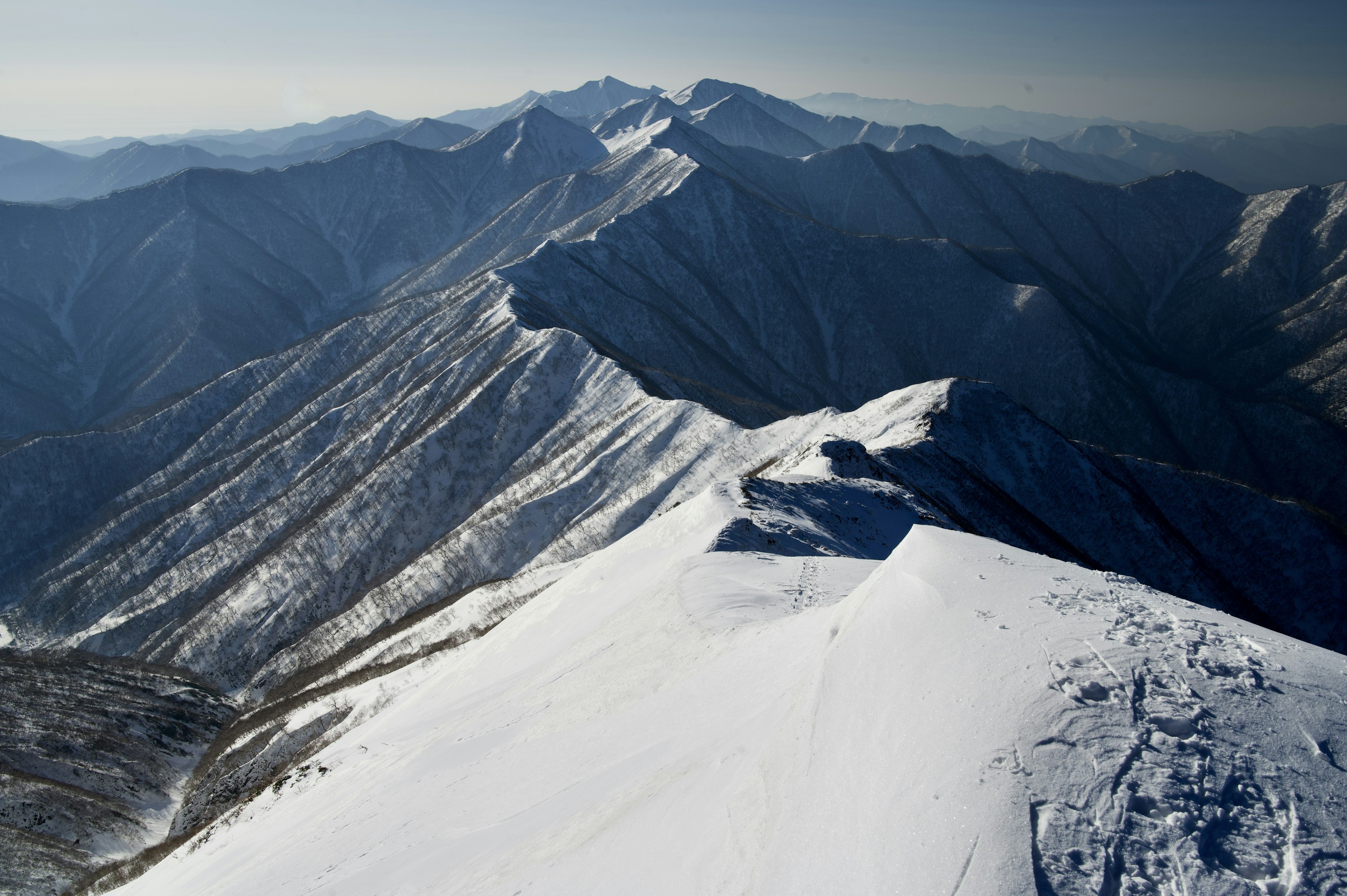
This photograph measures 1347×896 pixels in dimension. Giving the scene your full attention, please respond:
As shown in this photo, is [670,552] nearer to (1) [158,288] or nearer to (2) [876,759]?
(2) [876,759]

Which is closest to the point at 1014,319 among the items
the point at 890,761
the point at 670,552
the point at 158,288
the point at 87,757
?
the point at 670,552

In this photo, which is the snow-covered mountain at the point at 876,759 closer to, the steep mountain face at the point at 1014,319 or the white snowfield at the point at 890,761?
the white snowfield at the point at 890,761

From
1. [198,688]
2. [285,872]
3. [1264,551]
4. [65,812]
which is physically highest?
[285,872]

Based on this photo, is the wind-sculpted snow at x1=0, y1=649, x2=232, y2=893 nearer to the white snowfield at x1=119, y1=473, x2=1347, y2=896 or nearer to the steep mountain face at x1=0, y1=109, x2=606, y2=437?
the white snowfield at x1=119, y1=473, x2=1347, y2=896

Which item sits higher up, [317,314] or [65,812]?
[317,314]

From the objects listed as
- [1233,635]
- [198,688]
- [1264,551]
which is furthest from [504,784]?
[1264,551]

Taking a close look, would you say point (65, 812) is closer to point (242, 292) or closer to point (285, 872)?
point (285, 872)
